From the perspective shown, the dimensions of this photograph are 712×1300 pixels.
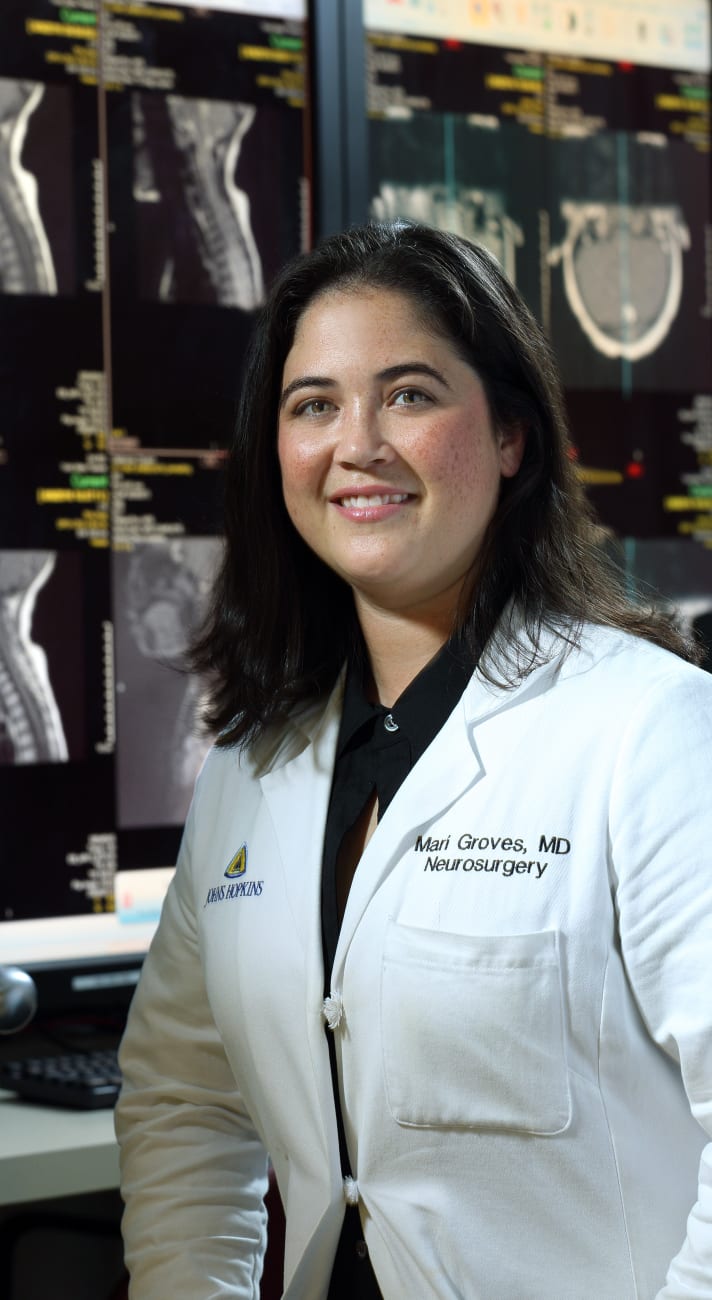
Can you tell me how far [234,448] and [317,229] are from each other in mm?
622

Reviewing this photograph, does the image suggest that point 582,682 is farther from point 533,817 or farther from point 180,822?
point 180,822

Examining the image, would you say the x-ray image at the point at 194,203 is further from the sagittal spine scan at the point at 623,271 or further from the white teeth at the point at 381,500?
the white teeth at the point at 381,500

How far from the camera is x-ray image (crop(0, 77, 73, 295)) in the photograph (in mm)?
1845

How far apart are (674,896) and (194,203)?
126 centimetres

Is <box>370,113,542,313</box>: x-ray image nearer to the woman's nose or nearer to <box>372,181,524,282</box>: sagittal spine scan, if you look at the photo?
<box>372,181,524,282</box>: sagittal spine scan

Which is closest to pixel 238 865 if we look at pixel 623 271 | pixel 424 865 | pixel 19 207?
pixel 424 865

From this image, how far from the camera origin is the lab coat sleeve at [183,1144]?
54.6 inches

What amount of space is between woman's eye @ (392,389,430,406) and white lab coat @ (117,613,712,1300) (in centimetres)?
26

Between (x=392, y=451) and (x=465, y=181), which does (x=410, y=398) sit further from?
(x=465, y=181)

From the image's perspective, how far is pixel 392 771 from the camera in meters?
1.37

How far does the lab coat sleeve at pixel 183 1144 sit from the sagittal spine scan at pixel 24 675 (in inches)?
15.6

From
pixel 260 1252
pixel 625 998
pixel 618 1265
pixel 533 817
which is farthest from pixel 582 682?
pixel 260 1252

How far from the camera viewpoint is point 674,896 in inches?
42.9

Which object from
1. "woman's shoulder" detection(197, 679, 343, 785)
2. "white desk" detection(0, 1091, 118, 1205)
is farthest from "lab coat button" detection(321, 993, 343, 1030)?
"white desk" detection(0, 1091, 118, 1205)
